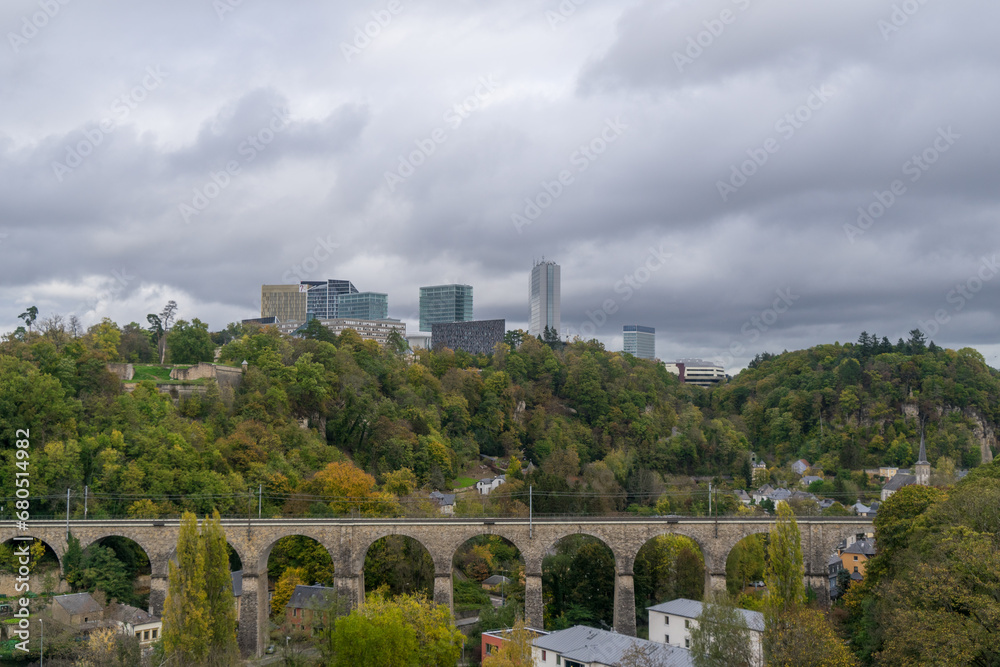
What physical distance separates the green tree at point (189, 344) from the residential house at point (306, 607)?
3682 cm

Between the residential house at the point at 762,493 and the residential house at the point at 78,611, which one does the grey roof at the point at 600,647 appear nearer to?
the residential house at the point at 78,611

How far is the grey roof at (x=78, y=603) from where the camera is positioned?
40938 mm

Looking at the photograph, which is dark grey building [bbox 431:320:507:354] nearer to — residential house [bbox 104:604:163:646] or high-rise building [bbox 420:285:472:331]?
high-rise building [bbox 420:285:472:331]

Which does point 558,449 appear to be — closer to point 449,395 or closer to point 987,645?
point 449,395

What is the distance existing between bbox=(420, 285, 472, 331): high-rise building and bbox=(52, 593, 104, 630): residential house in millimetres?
145118

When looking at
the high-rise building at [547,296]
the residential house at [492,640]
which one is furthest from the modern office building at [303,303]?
the residential house at [492,640]

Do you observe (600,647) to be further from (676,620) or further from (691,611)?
(691,611)

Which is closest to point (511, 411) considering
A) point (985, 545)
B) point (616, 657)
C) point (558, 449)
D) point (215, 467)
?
point (558, 449)

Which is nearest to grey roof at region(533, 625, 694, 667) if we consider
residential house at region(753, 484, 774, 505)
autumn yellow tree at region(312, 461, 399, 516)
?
autumn yellow tree at region(312, 461, 399, 516)

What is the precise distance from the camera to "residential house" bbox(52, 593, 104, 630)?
40.4 m

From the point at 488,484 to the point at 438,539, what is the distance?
35355mm

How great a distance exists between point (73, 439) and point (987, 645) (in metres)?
52.3

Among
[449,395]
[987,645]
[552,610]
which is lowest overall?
[552,610]

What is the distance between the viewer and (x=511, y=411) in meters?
104
